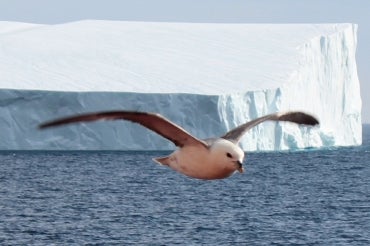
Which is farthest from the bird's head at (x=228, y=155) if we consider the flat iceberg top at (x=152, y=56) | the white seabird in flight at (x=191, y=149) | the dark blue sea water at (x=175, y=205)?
the flat iceberg top at (x=152, y=56)

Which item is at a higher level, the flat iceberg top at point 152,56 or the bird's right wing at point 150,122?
the flat iceberg top at point 152,56

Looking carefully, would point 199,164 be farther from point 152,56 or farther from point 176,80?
point 152,56

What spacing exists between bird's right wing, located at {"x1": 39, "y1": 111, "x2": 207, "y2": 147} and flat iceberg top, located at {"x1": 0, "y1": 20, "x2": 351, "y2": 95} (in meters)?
40.4

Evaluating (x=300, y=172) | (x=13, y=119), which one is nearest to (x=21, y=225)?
(x=13, y=119)

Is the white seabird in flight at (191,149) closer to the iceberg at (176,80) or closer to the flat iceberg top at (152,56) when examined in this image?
the iceberg at (176,80)

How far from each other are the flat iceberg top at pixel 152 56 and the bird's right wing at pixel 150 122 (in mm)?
40437

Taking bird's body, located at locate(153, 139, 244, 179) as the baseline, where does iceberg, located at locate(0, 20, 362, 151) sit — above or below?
above

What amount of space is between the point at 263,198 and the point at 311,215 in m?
6.54

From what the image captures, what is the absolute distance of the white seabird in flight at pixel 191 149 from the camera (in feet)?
11.6

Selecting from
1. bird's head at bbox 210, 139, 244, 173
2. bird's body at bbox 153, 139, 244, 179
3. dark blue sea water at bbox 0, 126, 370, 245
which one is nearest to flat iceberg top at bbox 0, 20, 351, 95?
dark blue sea water at bbox 0, 126, 370, 245

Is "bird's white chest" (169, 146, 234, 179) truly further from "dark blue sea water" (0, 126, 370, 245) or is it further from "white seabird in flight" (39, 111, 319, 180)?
"dark blue sea water" (0, 126, 370, 245)

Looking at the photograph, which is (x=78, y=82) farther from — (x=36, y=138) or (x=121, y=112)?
(x=121, y=112)

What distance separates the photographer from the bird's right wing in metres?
3.36

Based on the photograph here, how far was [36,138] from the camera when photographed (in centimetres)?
4500
